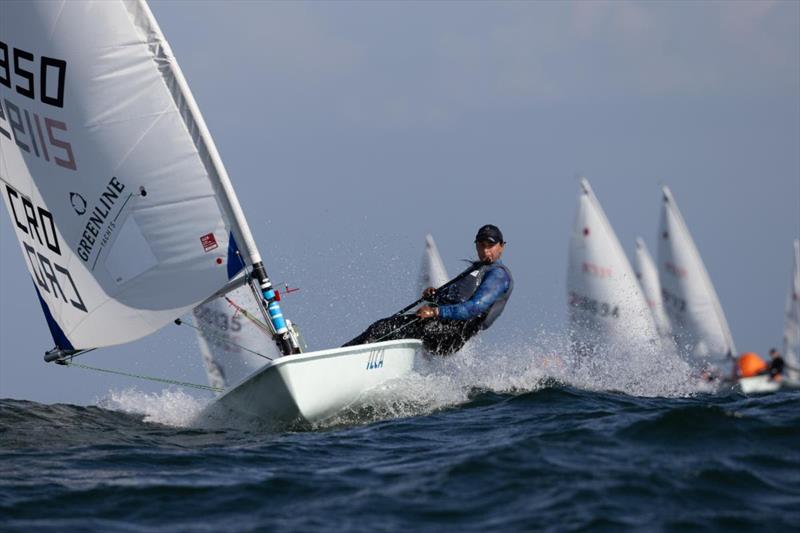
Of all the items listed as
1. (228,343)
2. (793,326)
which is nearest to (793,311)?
(793,326)

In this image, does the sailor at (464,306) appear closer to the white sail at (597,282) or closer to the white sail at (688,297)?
the white sail at (597,282)

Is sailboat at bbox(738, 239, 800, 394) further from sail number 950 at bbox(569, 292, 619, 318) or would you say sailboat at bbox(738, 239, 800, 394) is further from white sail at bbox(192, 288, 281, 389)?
white sail at bbox(192, 288, 281, 389)

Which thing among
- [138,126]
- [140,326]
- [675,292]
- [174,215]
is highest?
[138,126]

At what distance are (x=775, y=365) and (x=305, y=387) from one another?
16.5 metres

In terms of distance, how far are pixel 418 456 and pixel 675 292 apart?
85.2ft

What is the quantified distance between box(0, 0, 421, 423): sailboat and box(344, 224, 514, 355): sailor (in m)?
0.66

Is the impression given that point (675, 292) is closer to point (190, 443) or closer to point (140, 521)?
point (190, 443)

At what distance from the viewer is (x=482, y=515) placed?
5.70 meters

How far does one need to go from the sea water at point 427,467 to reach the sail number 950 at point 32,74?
2.95 metres

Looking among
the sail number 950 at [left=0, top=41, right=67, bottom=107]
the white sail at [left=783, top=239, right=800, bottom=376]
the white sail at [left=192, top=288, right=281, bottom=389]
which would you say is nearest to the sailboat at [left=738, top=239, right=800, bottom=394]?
the white sail at [left=783, top=239, right=800, bottom=376]

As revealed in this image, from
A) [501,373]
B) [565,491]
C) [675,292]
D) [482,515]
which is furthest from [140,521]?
[675,292]

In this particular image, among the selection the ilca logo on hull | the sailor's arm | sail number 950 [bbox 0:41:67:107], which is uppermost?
sail number 950 [bbox 0:41:67:107]

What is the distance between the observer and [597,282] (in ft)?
95.5

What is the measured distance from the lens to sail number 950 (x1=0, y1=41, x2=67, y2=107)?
32.5 feet
